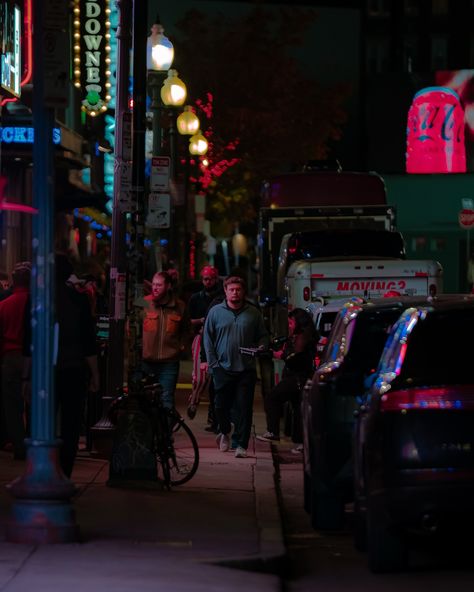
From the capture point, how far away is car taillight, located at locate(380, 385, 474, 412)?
31.9 feet

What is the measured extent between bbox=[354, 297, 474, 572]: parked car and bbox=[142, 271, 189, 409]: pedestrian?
22.8 feet

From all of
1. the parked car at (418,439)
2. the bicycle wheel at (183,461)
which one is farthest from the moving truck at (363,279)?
the parked car at (418,439)

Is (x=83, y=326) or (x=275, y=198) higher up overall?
(x=275, y=198)

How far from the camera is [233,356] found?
56.5ft

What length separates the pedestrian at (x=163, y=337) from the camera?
17000 millimetres

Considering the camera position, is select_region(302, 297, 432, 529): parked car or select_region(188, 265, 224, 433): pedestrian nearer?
select_region(302, 297, 432, 529): parked car

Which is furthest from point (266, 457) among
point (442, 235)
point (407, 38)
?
point (407, 38)

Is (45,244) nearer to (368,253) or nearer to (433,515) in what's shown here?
(433,515)

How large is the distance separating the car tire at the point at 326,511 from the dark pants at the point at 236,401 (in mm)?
4823

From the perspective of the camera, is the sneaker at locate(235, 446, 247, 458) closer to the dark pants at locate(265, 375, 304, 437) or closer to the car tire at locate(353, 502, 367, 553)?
the dark pants at locate(265, 375, 304, 437)

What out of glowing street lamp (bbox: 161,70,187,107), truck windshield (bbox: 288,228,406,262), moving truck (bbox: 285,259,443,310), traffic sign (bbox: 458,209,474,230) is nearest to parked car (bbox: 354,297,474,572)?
moving truck (bbox: 285,259,443,310)

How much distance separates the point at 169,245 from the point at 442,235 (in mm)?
18791

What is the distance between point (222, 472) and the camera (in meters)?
15.6

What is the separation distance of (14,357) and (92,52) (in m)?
21.0
